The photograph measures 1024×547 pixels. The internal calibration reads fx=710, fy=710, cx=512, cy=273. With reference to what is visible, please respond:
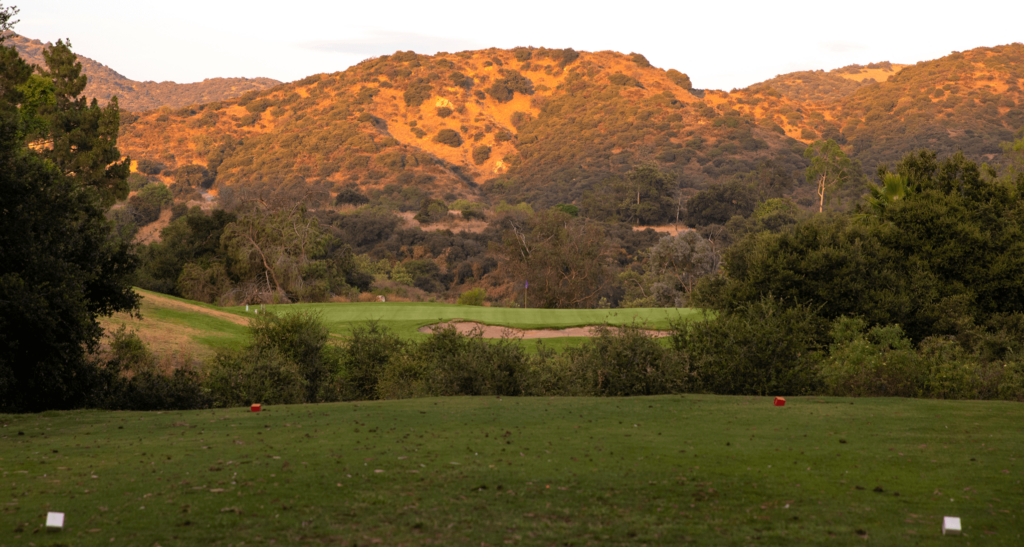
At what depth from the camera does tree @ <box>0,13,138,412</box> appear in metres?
10.9

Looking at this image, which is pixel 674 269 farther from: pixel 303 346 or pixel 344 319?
pixel 303 346

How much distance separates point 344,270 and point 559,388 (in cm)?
3447

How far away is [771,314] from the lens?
14.2 meters

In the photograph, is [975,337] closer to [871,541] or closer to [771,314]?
[771,314]

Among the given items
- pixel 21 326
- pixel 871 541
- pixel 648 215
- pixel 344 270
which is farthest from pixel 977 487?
pixel 648 215

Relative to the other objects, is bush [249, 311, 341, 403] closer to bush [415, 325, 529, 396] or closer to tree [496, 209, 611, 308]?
bush [415, 325, 529, 396]

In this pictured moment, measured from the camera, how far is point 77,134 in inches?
1375

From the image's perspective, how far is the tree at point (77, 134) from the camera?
1348 inches

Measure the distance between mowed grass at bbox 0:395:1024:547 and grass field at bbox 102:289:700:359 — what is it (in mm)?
7380

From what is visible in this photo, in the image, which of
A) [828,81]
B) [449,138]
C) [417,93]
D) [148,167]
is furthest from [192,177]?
[828,81]

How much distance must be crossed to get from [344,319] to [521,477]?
76.1 ft

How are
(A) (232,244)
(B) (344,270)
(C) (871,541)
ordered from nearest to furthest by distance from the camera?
(C) (871,541), (A) (232,244), (B) (344,270)

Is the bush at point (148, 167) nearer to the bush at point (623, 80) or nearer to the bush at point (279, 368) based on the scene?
the bush at point (623, 80)

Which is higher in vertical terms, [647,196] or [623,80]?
[623,80]
